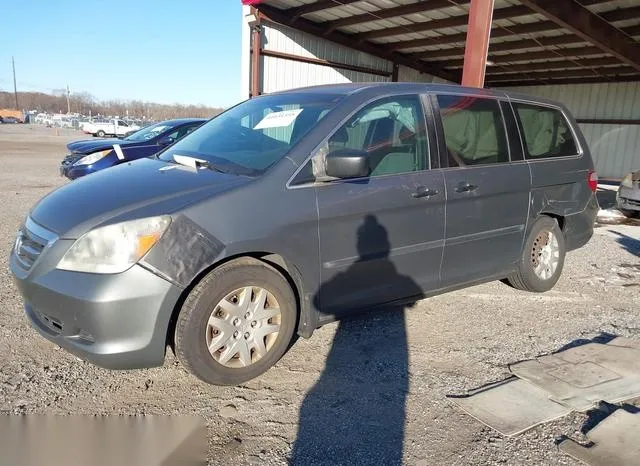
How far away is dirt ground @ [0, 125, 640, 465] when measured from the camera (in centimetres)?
234

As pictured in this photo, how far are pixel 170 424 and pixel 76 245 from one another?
1.06 meters

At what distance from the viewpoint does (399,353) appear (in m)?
3.32

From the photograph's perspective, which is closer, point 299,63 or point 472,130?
point 472,130

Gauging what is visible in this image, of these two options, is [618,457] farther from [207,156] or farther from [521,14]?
[521,14]

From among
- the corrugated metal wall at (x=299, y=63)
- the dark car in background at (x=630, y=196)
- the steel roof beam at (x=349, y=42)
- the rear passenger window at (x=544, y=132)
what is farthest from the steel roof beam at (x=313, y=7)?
the rear passenger window at (x=544, y=132)

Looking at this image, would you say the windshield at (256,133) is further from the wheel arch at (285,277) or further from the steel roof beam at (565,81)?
the steel roof beam at (565,81)

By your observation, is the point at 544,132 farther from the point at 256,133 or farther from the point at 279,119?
the point at 256,133

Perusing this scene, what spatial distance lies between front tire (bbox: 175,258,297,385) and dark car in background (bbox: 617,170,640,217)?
890 cm

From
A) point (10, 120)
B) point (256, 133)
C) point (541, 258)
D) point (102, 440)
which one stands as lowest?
point (102, 440)

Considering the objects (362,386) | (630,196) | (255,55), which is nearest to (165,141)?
(255,55)

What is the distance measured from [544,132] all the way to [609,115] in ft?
58.6

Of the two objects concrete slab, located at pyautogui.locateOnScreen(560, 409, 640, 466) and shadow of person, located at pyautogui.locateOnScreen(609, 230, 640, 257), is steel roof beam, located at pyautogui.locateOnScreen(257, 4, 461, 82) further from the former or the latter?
concrete slab, located at pyautogui.locateOnScreen(560, 409, 640, 466)

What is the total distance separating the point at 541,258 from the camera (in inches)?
178

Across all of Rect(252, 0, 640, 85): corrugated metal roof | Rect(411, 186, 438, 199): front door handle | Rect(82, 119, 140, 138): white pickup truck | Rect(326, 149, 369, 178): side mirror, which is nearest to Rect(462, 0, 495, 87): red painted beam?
Rect(252, 0, 640, 85): corrugated metal roof
